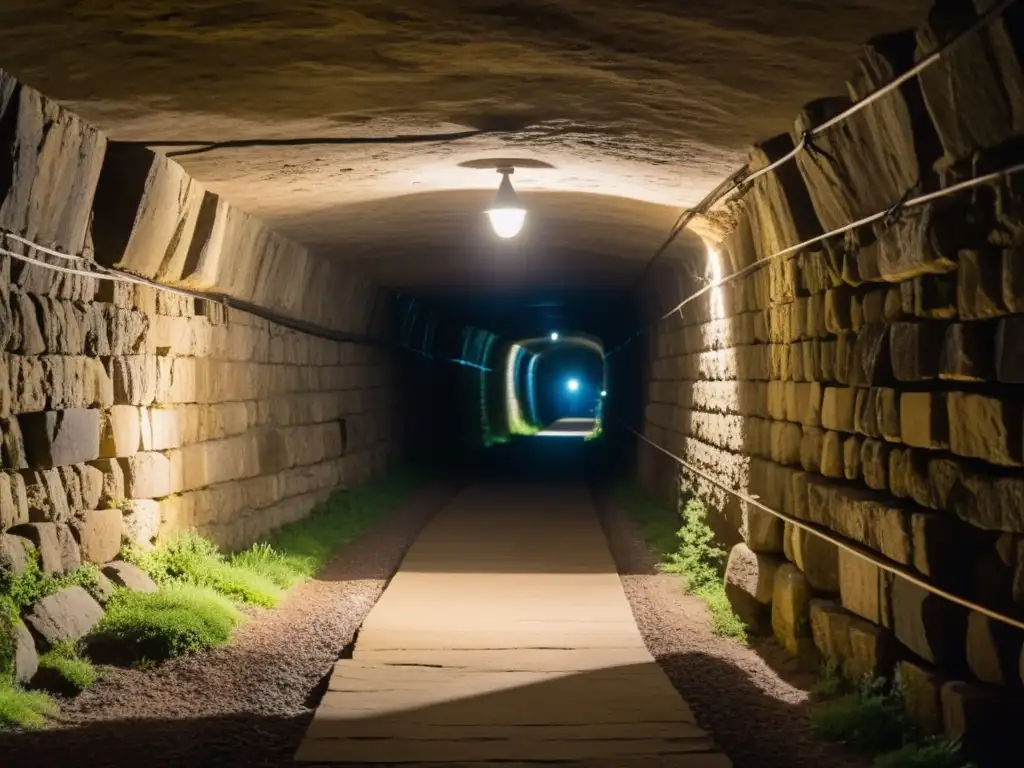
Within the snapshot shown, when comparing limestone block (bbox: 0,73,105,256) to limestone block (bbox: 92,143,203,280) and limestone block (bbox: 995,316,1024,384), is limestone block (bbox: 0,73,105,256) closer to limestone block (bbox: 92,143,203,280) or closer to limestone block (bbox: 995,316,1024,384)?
limestone block (bbox: 92,143,203,280)

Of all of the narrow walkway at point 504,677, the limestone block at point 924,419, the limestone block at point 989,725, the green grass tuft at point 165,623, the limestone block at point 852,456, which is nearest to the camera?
the limestone block at point 989,725

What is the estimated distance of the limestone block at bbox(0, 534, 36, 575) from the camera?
17.6 feet

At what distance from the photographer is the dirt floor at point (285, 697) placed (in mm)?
4566

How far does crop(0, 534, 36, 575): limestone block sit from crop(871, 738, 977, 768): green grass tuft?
397cm

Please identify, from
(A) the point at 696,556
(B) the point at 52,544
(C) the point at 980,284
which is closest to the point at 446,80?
(C) the point at 980,284

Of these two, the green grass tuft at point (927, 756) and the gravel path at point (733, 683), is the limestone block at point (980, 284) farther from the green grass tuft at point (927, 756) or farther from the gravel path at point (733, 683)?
the gravel path at point (733, 683)

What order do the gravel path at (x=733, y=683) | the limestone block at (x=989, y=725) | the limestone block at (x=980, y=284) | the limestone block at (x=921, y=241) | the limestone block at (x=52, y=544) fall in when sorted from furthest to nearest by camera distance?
the limestone block at (x=52, y=544), the gravel path at (x=733, y=683), the limestone block at (x=921, y=241), the limestone block at (x=989, y=725), the limestone block at (x=980, y=284)

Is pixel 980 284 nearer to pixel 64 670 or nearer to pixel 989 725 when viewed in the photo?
pixel 989 725

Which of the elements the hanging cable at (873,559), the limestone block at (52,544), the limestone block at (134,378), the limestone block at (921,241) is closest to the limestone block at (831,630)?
the hanging cable at (873,559)

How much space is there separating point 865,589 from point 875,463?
0.58m

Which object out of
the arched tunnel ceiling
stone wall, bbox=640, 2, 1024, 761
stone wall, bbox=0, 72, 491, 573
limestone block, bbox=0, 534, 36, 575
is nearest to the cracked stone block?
stone wall, bbox=0, 72, 491, 573

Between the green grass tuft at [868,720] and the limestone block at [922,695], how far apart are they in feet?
0.21

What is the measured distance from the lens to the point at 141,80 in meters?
5.05

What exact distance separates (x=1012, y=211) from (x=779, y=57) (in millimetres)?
1453
